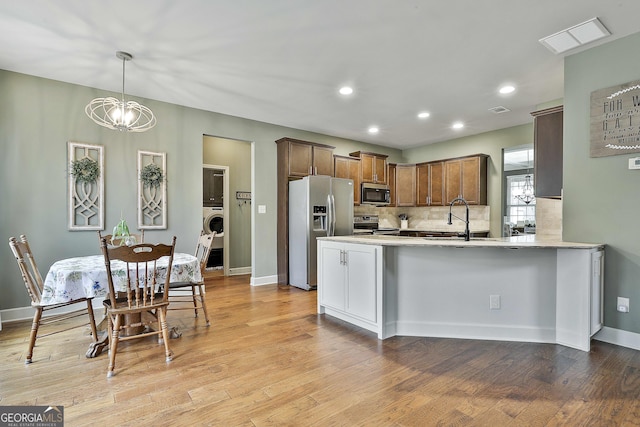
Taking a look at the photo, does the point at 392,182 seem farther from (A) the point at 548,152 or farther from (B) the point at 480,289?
(B) the point at 480,289

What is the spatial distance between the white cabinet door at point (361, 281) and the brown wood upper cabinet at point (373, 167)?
3420 mm

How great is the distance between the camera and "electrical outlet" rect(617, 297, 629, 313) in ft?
8.98

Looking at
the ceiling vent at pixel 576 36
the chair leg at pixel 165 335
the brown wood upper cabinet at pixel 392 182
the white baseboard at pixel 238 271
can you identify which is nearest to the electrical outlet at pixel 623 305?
the ceiling vent at pixel 576 36

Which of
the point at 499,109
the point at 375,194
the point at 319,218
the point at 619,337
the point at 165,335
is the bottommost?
the point at 619,337

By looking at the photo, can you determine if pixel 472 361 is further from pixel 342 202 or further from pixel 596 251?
pixel 342 202

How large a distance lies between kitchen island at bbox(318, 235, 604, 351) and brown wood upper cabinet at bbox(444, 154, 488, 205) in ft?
10.1

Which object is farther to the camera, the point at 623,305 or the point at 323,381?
the point at 623,305

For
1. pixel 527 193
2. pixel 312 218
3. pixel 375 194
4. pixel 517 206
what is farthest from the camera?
pixel 375 194

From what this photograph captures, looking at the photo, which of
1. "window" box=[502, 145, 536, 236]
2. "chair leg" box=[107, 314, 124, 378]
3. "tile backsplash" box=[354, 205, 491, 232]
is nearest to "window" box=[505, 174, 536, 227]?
"window" box=[502, 145, 536, 236]

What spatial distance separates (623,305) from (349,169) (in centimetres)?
431

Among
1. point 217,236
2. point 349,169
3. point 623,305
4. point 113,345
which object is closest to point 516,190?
point 349,169

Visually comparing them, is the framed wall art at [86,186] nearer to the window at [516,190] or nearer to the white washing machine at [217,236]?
the white washing machine at [217,236]

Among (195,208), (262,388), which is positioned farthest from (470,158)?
(262,388)

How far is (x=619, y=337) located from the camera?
2.75 m
